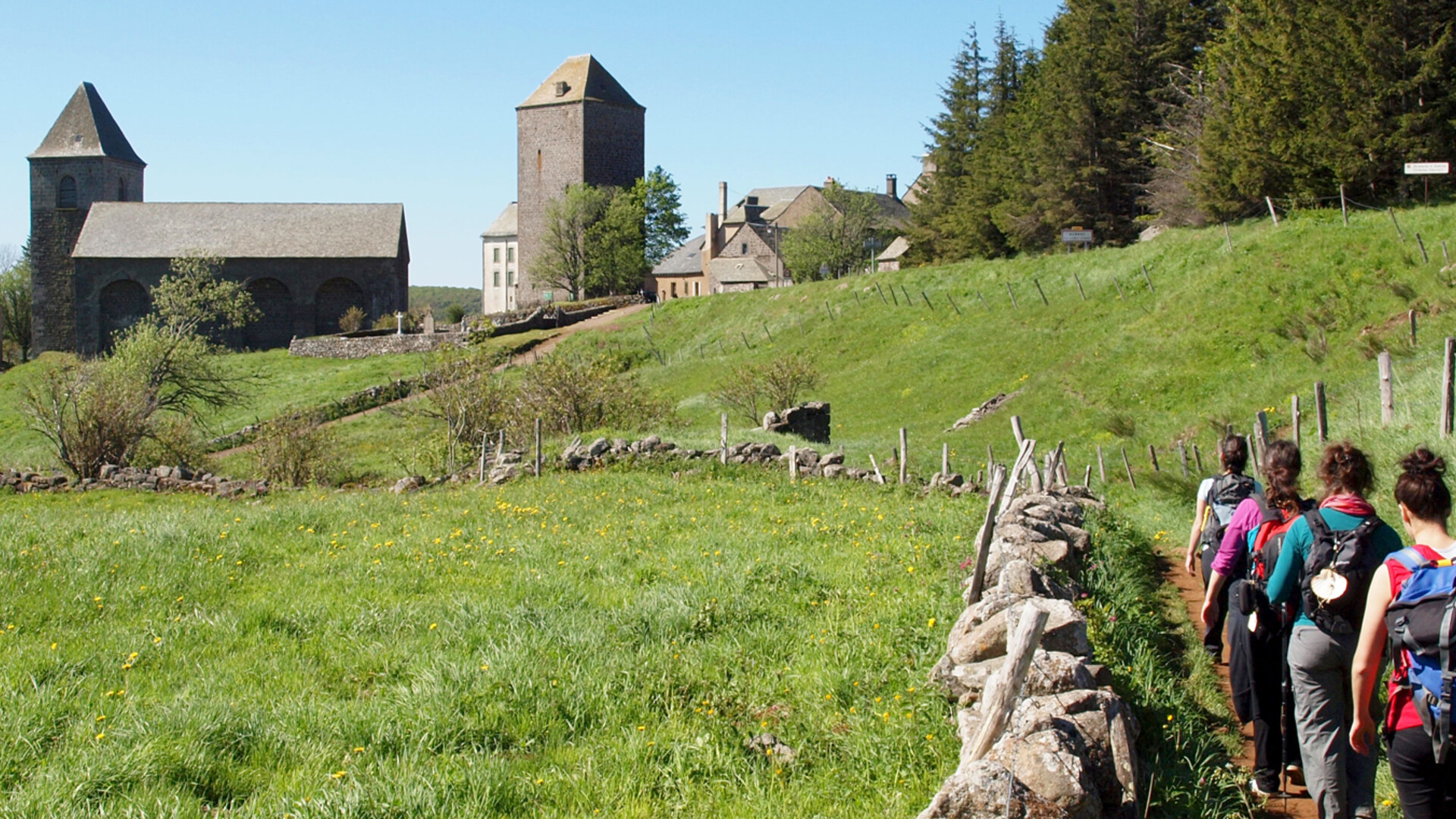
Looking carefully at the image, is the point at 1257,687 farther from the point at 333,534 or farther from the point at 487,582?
the point at 333,534

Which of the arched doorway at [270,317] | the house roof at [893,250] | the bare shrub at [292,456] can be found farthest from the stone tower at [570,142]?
the bare shrub at [292,456]

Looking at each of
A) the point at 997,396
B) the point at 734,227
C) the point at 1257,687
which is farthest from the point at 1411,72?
the point at 734,227

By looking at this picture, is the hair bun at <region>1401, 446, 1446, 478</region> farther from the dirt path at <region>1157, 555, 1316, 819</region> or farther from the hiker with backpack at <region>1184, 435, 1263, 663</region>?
the dirt path at <region>1157, 555, 1316, 819</region>

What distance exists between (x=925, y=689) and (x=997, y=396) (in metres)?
22.1

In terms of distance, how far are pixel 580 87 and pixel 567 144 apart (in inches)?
149

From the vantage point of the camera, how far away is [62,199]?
76500mm

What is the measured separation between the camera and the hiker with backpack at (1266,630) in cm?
575

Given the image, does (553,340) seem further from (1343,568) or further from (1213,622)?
(1343,568)

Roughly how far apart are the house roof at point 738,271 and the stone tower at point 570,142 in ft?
31.1

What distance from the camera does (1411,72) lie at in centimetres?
3103

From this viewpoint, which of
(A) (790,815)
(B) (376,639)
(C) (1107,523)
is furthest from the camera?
(C) (1107,523)

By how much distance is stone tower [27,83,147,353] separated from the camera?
248 feet

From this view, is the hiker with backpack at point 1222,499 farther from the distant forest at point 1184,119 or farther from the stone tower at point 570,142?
the stone tower at point 570,142

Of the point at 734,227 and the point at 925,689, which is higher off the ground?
the point at 734,227
